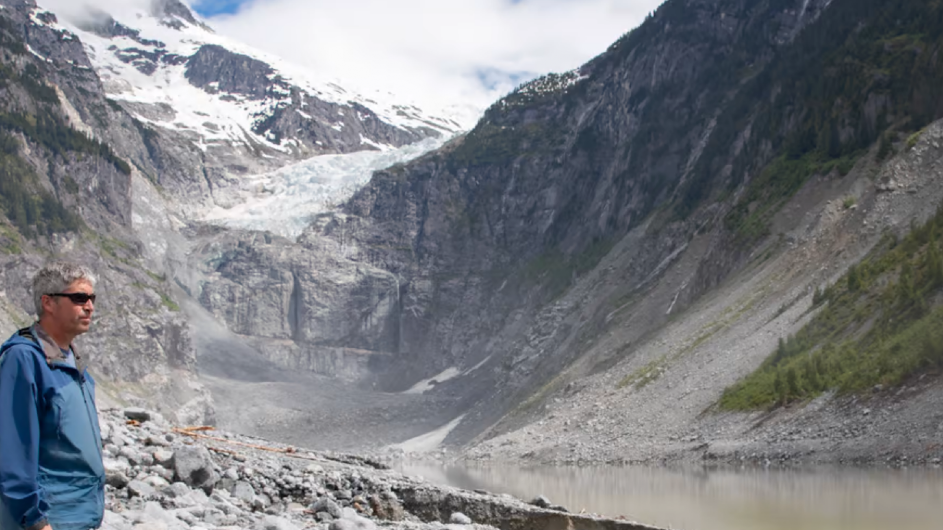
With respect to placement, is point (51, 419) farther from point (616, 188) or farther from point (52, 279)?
point (616, 188)

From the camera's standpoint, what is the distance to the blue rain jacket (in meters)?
5.54

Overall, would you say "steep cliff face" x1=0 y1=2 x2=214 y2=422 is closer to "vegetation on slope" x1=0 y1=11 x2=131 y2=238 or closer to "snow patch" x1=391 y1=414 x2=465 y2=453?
"vegetation on slope" x1=0 y1=11 x2=131 y2=238

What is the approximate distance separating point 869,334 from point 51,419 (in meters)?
38.1

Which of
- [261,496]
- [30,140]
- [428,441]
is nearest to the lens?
[261,496]

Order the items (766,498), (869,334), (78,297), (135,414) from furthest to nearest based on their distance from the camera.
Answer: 1. (869,334)
2. (766,498)
3. (135,414)
4. (78,297)

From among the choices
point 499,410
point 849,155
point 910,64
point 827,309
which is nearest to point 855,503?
point 827,309

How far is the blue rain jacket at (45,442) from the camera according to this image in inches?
218

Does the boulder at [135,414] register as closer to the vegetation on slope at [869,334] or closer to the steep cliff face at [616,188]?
the vegetation on slope at [869,334]

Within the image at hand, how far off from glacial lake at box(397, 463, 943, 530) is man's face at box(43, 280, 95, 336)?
15.4 meters

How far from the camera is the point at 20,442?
5613mm

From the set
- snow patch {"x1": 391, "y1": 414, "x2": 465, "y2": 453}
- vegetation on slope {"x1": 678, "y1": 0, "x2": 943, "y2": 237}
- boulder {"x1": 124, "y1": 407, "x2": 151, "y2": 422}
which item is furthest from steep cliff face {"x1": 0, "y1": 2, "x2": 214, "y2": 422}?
vegetation on slope {"x1": 678, "y1": 0, "x2": 943, "y2": 237}

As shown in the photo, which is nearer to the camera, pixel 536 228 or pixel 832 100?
pixel 832 100

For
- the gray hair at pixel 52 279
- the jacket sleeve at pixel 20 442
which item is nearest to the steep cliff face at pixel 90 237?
the gray hair at pixel 52 279

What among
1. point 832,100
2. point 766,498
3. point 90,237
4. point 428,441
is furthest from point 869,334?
point 90,237
